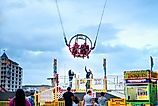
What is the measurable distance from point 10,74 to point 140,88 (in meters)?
13.5

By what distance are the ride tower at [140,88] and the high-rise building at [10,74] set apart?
11.1 metres

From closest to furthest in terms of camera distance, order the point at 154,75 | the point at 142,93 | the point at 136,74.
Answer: the point at 142,93
the point at 136,74
the point at 154,75

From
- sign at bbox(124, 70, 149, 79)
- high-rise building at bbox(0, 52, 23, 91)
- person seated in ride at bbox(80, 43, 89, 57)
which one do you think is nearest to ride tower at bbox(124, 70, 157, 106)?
sign at bbox(124, 70, 149, 79)

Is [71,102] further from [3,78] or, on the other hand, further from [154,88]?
[3,78]

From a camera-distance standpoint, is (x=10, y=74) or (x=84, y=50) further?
(x=10, y=74)

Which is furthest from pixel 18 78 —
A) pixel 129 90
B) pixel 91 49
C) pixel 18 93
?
pixel 18 93

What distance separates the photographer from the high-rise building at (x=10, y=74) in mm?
35438

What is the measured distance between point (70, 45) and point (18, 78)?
49.3 ft

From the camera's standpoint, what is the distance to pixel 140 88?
26.8 metres

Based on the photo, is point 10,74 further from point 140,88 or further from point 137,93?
point 140,88

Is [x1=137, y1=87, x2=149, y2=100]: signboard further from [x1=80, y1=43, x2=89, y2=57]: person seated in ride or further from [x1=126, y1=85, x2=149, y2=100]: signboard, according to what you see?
[x1=80, y1=43, x2=89, y2=57]: person seated in ride

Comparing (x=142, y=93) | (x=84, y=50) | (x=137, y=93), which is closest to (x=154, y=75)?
(x=142, y=93)

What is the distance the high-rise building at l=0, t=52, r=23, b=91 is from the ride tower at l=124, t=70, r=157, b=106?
1111cm

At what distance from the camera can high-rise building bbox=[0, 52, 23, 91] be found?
3544cm
